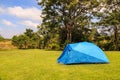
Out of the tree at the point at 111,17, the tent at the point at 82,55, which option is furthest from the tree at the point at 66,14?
the tent at the point at 82,55

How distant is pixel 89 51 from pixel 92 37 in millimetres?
26318

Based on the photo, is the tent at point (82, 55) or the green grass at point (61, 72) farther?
the tent at point (82, 55)

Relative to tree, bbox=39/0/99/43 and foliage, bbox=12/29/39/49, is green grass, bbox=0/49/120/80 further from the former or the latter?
foliage, bbox=12/29/39/49

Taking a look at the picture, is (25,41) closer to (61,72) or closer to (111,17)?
(111,17)

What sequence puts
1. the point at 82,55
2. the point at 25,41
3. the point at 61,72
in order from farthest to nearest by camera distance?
the point at 25,41 < the point at 82,55 < the point at 61,72

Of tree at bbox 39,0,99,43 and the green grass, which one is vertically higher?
tree at bbox 39,0,99,43

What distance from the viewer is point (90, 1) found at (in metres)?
39.2

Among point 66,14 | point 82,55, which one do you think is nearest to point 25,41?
point 66,14

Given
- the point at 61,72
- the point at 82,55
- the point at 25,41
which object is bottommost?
the point at 61,72

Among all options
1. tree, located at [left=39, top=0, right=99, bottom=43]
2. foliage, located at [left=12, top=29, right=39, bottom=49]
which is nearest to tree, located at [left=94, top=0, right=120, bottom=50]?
tree, located at [left=39, top=0, right=99, bottom=43]

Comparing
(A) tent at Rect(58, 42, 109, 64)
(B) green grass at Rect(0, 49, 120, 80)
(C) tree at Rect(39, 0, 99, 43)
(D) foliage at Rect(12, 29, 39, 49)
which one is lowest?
(B) green grass at Rect(0, 49, 120, 80)

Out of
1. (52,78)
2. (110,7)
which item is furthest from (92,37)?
(52,78)

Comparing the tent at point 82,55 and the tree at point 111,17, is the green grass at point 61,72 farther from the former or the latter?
the tree at point 111,17

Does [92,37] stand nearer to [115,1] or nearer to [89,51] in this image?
[115,1]
